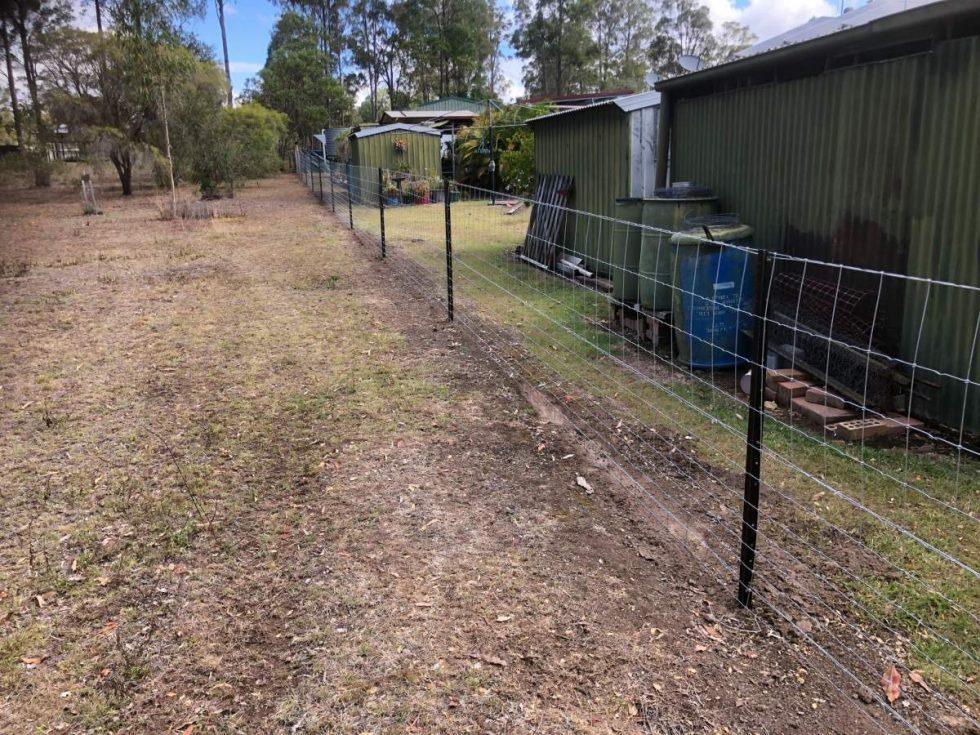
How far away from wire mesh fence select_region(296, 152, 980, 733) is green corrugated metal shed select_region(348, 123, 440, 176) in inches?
730

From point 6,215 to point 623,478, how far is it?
24.0m

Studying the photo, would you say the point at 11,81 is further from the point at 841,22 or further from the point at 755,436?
the point at 755,436

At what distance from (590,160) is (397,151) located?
16.9 meters

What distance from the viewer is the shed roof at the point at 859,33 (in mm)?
4621

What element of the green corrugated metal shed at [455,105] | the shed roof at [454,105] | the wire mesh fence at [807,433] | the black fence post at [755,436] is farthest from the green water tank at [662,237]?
the shed roof at [454,105]

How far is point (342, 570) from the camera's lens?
11.4ft

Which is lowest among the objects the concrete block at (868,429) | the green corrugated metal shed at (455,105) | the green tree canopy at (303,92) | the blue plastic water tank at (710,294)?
the concrete block at (868,429)

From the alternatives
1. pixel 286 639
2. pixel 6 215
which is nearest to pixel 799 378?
pixel 286 639

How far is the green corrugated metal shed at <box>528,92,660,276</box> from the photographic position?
9188 millimetres

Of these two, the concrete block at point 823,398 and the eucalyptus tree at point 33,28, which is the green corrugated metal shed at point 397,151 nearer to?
the eucalyptus tree at point 33,28

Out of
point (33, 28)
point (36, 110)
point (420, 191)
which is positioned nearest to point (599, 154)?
point (420, 191)

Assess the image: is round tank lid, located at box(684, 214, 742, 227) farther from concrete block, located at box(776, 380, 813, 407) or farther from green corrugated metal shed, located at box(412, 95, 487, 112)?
green corrugated metal shed, located at box(412, 95, 487, 112)

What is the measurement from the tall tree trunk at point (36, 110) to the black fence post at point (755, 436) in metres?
31.7

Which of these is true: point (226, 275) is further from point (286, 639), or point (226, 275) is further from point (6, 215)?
point (6, 215)
